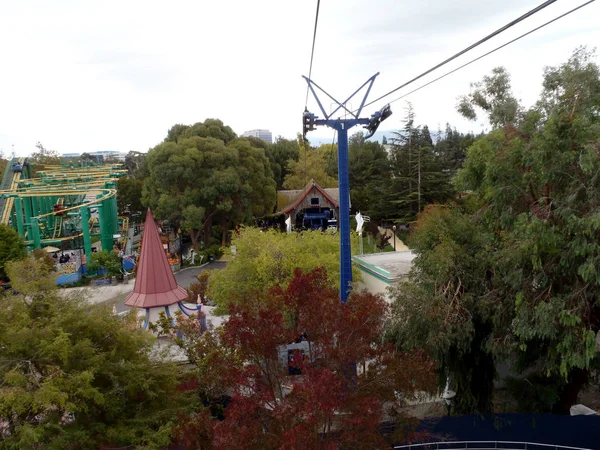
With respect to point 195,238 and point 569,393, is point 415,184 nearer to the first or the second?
point 195,238

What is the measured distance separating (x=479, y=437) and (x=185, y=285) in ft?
58.0

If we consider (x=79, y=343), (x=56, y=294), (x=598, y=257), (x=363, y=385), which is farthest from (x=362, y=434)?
(x=56, y=294)

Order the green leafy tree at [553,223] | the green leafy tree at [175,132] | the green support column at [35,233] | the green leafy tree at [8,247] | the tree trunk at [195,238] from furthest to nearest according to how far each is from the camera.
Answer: the green leafy tree at [175,132] < the tree trunk at [195,238] < the green support column at [35,233] < the green leafy tree at [8,247] < the green leafy tree at [553,223]

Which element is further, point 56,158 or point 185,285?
point 56,158

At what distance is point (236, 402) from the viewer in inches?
238

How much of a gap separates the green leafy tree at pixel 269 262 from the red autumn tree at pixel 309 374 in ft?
25.3

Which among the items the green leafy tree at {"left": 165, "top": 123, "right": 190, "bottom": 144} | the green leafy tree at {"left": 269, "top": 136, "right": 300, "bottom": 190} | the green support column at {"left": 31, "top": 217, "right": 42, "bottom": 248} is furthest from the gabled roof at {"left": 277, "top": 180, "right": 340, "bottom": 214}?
the green support column at {"left": 31, "top": 217, "right": 42, "bottom": 248}

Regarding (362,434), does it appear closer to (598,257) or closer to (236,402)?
(236,402)

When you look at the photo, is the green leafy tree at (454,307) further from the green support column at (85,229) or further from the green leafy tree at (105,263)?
the green support column at (85,229)

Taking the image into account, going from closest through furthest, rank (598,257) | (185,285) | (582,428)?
(598,257) → (582,428) → (185,285)

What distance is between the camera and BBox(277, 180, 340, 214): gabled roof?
107 ft

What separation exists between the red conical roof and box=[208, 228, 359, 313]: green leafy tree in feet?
7.81

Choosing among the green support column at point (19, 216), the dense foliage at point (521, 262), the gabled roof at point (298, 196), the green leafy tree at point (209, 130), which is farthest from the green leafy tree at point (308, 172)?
the dense foliage at point (521, 262)

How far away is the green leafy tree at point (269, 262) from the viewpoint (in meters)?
15.1
